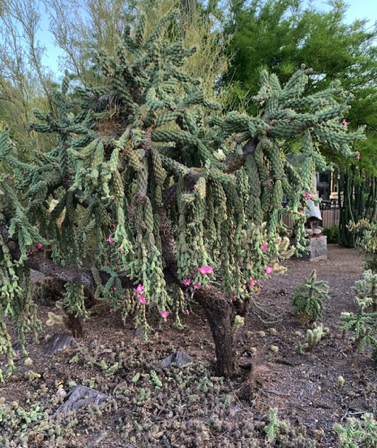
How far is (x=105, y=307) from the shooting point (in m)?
4.71

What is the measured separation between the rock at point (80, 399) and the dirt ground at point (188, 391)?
70mm

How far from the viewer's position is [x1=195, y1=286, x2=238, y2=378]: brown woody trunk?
2908 millimetres

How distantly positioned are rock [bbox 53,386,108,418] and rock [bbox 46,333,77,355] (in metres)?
0.74

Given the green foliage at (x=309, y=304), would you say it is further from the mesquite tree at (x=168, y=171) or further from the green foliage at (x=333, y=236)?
the green foliage at (x=333, y=236)

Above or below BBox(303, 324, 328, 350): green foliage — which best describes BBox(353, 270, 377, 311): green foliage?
above

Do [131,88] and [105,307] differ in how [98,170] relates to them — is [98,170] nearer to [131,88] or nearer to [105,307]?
[131,88]

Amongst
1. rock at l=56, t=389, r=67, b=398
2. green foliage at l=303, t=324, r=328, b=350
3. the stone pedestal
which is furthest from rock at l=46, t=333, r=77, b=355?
the stone pedestal

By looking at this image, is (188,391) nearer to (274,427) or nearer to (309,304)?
(274,427)

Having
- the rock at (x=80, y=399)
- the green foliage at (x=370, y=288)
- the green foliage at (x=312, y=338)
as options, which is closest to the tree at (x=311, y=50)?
the green foliage at (x=370, y=288)

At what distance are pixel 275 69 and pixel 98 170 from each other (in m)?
8.15

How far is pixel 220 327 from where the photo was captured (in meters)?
3.01

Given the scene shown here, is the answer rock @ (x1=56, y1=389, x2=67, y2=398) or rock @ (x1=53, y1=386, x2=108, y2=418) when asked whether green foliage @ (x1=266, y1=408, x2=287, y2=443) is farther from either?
rock @ (x1=56, y1=389, x2=67, y2=398)

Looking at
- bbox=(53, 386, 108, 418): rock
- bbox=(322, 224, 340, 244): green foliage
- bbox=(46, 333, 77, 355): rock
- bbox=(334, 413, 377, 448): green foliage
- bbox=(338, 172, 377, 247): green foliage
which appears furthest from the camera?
bbox=(322, 224, 340, 244): green foliage

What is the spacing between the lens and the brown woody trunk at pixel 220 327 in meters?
2.91
